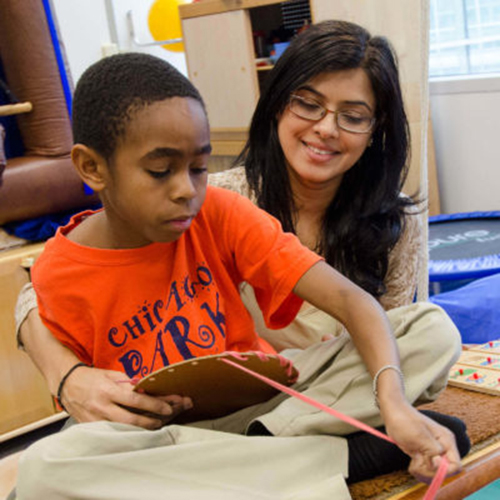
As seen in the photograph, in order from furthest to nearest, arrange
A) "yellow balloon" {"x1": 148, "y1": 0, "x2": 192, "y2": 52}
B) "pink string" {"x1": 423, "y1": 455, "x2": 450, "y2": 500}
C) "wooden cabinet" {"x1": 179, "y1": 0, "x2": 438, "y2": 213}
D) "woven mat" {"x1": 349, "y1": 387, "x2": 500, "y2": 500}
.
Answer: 1. "yellow balloon" {"x1": 148, "y1": 0, "x2": 192, "y2": 52}
2. "wooden cabinet" {"x1": 179, "y1": 0, "x2": 438, "y2": 213}
3. "woven mat" {"x1": 349, "y1": 387, "x2": 500, "y2": 500}
4. "pink string" {"x1": 423, "y1": 455, "x2": 450, "y2": 500}

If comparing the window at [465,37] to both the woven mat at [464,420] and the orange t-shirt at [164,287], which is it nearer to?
the woven mat at [464,420]

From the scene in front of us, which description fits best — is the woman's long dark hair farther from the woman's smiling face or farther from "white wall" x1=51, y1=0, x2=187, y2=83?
"white wall" x1=51, y1=0, x2=187, y2=83

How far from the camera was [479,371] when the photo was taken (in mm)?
1540

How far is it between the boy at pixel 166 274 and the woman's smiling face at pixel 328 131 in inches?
14.1

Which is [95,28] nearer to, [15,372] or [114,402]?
[15,372]

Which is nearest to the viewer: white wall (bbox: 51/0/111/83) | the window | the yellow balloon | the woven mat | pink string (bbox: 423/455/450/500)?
pink string (bbox: 423/455/450/500)

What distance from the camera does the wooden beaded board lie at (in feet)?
4.75

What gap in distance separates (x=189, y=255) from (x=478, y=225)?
211cm

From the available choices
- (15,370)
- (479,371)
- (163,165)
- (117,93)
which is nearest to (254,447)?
(163,165)

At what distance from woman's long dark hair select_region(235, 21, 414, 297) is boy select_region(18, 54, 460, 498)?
0.40 meters

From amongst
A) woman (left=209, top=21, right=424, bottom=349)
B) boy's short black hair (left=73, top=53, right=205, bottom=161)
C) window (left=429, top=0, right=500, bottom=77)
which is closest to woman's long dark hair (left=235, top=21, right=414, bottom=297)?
woman (left=209, top=21, right=424, bottom=349)

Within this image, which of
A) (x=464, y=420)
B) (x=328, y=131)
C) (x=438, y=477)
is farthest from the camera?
(x=328, y=131)

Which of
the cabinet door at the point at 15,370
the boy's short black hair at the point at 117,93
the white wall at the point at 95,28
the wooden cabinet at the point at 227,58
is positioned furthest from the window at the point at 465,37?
the boy's short black hair at the point at 117,93

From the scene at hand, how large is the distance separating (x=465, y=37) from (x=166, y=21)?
145 cm
